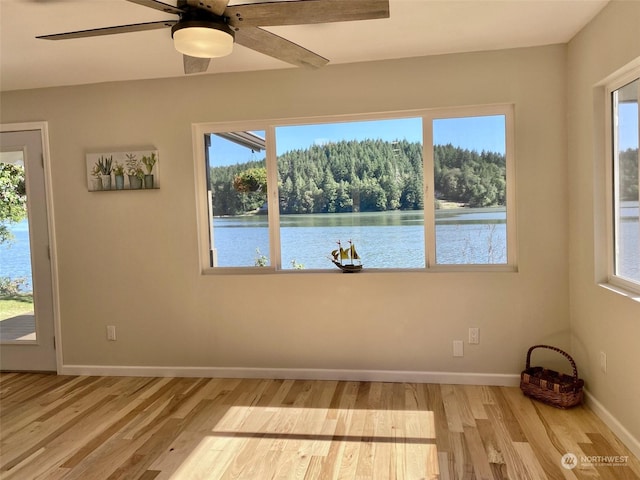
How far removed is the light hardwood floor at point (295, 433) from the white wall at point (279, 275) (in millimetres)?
298

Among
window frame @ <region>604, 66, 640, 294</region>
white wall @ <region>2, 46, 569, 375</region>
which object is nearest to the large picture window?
window frame @ <region>604, 66, 640, 294</region>

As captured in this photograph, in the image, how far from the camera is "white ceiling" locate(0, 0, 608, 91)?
7.70 feet

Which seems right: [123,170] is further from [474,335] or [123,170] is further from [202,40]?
[474,335]

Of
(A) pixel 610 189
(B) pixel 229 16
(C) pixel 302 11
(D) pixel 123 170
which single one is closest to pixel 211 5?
(B) pixel 229 16

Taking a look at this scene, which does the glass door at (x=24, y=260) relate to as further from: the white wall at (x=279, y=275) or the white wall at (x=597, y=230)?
the white wall at (x=597, y=230)

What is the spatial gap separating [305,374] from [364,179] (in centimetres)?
158

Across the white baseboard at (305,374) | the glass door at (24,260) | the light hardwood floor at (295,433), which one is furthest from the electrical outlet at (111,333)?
the glass door at (24,260)

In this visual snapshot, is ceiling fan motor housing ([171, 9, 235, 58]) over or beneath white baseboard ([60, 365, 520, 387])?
over

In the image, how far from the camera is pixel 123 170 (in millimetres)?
3570

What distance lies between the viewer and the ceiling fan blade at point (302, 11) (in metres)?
1.67

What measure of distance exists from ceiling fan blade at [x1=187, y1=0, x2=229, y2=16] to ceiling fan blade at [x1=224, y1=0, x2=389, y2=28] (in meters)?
0.03

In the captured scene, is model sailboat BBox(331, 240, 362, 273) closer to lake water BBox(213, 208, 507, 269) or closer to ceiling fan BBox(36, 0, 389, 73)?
lake water BBox(213, 208, 507, 269)

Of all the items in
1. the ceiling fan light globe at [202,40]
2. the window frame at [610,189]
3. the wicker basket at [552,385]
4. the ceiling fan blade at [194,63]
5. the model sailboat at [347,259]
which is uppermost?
the ceiling fan blade at [194,63]

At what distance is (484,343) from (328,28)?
238 cm
